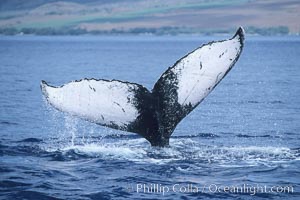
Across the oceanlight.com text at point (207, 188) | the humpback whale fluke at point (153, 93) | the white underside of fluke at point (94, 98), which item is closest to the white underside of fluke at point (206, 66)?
the humpback whale fluke at point (153, 93)

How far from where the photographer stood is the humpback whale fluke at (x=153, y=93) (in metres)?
9.24

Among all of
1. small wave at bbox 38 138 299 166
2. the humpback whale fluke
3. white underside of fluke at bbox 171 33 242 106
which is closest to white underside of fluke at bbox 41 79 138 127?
the humpback whale fluke

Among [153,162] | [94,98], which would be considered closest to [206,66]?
[94,98]

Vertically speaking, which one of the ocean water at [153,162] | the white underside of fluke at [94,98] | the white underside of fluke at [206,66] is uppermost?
the white underside of fluke at [206,66]

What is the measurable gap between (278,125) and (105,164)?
659cm

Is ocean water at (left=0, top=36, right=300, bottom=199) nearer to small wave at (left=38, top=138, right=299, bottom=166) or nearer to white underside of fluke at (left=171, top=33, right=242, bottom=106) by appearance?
small wave at (left=38, top=138, right=299, bottom=166)

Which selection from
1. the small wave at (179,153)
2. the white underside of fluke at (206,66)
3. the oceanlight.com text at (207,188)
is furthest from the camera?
the small wave at (179,153)

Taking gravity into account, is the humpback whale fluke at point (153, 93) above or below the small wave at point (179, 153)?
above

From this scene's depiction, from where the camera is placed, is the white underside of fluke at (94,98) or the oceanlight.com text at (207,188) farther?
the oceanlight.com text at (207,188)

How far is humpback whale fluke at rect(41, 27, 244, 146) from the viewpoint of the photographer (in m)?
9.24

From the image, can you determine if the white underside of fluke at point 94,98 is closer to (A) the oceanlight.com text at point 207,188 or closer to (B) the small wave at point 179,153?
(A) the oceanlight.com text at point 207,188

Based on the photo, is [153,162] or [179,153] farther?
[179,153]

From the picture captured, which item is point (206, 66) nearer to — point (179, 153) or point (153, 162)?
point (153, 162)

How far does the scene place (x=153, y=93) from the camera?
31.8ft
